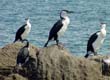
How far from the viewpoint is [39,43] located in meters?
32.2

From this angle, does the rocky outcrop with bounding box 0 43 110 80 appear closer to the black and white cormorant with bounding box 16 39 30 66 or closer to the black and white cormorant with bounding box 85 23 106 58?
the black and white cormorant with bounding box 16 39 30 66

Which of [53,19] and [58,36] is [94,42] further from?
[53,19]

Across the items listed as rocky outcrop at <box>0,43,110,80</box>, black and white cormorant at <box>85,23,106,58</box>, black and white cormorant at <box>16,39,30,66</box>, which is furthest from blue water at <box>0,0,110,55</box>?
rocky outcrop at <box>0,43,110,80</box>

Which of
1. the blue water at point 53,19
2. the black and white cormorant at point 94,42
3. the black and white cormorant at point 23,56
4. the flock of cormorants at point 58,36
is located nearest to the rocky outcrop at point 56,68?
the black and white cormorant at point 23,56

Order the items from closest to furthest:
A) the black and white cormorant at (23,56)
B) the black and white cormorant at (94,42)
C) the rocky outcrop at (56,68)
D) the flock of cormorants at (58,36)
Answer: the rocky outcrop at (56,68) → the black and white cormorant at (23,56) → the flock of cormorants at (58,36) → the black and white cormorant at (94,42)

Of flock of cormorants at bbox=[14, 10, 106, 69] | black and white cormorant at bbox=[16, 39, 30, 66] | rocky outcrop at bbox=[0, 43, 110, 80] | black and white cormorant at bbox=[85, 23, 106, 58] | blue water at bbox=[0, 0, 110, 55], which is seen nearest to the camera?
rocky outcrop at bbox=[0, 43, 110, 80]

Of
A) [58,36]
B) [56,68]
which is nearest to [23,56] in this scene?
[56,68]

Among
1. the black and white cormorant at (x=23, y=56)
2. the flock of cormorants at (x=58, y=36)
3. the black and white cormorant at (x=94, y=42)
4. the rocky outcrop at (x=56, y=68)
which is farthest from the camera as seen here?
the black and white cormorant at (x=94, y=42)

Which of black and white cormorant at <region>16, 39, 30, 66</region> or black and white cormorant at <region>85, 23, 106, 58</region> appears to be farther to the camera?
black and white cormorant at <region>85, 23, 106, 58</region>

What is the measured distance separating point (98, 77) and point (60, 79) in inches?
44.0

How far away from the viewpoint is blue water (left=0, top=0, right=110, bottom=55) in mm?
33094

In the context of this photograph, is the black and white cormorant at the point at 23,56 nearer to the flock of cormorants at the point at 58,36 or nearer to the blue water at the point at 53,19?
the flock of cormorants at the point at 58,36

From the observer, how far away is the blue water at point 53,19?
109ft

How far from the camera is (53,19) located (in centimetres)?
4438
